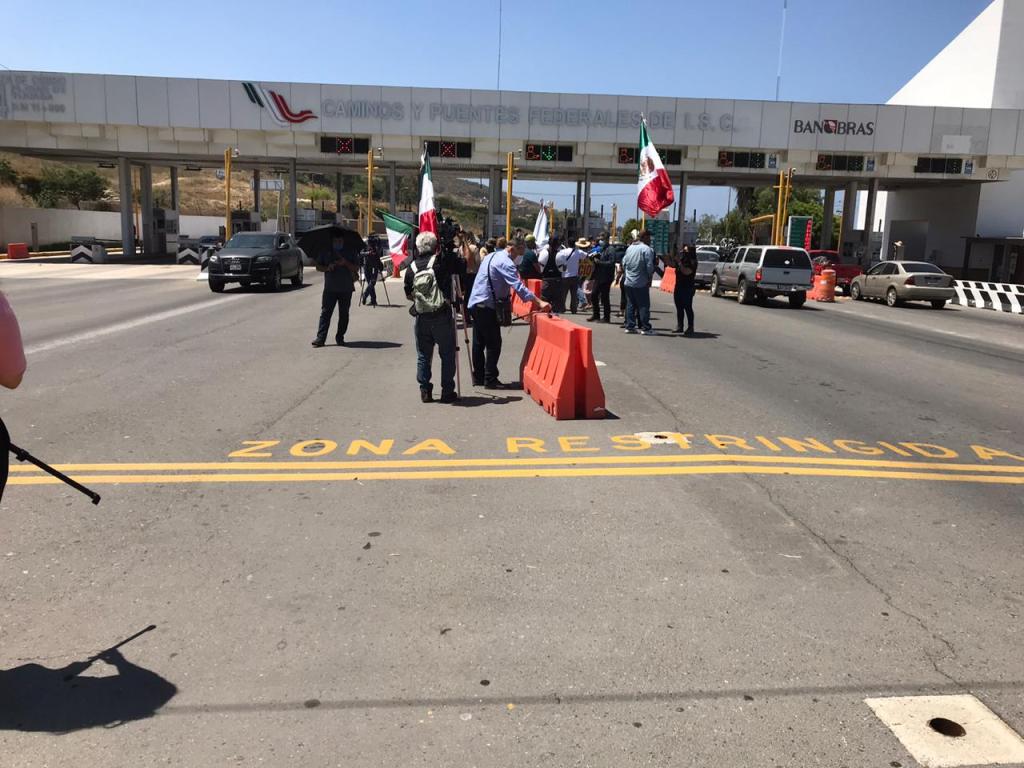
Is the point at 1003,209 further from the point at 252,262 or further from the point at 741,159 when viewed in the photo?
the point at 252,262

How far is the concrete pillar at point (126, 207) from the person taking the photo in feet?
155

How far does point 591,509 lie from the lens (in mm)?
5625

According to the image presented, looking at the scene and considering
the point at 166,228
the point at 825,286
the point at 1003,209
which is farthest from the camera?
the point at 166,228

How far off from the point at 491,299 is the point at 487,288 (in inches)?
5.5

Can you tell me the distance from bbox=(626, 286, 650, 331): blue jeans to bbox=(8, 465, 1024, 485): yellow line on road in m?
9.05

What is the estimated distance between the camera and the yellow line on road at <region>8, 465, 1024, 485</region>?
6.17m

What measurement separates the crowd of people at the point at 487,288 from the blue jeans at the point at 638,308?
0.02m

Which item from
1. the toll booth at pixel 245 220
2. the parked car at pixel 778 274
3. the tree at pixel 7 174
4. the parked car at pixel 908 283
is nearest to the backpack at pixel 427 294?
the parked car at pixel 778 274

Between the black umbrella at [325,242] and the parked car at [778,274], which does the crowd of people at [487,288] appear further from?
the parked car at [778,274]

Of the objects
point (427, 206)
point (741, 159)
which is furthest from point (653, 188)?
point (741, 159)

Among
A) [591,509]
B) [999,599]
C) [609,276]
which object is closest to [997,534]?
[999,599]

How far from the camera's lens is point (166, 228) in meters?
52.7

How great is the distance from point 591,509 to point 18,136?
47444 mm

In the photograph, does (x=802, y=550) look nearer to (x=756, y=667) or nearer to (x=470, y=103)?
(x=756, y=667)
